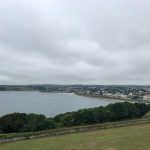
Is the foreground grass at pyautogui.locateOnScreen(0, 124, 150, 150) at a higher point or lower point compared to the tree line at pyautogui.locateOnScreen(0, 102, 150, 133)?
lower

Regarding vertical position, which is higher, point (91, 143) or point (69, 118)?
point (69, 118)

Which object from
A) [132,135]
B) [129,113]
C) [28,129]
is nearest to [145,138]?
[132,135]

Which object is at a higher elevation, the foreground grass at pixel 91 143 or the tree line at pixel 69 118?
the tree line at pixel 69 118

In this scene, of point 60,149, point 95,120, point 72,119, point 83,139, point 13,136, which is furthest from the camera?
point 95,120

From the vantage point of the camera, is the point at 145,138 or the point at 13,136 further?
the point at 13,136

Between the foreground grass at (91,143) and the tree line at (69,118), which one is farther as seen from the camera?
the tree line at (69,118)

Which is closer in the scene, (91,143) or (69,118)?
(91,143)

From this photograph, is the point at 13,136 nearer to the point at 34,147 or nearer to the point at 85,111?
the point at 34,147

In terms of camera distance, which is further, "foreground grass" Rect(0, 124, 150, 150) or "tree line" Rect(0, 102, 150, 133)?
"tree line" Rect(0, 102, 150, 133)
